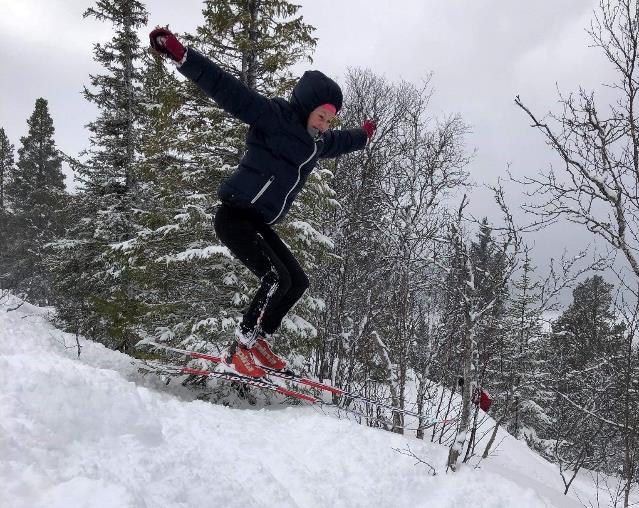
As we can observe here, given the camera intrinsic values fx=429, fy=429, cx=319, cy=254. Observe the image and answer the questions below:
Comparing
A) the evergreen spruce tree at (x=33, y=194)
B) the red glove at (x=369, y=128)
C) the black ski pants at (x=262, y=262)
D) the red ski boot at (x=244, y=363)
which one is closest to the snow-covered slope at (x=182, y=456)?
the red ski boot at (x=244, y=363)

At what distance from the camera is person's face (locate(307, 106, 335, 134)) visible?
13.0 ft

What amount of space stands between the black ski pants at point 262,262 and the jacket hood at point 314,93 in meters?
1.12

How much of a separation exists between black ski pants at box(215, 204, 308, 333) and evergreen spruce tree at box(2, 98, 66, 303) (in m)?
31.1

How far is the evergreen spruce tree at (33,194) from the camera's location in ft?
101

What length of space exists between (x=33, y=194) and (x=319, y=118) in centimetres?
3428

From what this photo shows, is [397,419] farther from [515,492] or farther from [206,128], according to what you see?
[206,128]

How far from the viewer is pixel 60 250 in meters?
16.8

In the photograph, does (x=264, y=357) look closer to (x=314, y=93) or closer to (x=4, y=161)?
(x=314, y=93)

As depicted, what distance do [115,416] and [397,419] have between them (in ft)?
24.0

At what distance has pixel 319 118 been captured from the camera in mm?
4000

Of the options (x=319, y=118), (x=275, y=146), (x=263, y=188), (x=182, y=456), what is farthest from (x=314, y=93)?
(x=182, y=456)

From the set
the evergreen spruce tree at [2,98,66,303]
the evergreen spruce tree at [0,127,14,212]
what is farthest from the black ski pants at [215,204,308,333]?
the evergreen spruce tree at [0,127,14,212]

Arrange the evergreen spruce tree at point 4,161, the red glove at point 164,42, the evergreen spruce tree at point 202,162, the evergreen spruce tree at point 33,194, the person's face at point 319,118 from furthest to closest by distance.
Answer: the evergreen spruce tree at point 4,161
the evergreen spruce tree at point 33,194
the evergreen spruce tree at point 202,162
the person's face at point 319,118
the red glove at point 164,42

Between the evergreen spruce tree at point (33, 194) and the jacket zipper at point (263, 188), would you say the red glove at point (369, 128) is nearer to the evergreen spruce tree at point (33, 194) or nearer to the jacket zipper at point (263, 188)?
the jacket zipper at point (263, 188)
